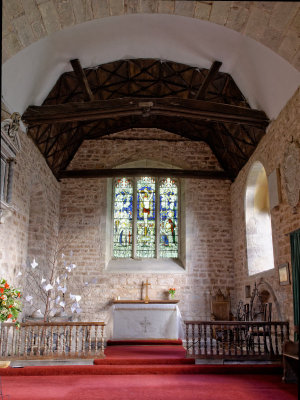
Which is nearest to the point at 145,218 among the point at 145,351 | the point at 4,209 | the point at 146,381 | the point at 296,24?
the point at 145,351

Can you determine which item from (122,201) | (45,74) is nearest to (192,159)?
(122,201)

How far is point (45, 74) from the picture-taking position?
23.4ft

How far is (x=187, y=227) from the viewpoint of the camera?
416 inches

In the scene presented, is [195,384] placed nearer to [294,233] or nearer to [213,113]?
[294,233]

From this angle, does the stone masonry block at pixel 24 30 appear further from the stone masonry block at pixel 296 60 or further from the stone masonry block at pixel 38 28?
the stone masonry block at pixel 296 60

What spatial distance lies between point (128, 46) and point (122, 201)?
4697mm

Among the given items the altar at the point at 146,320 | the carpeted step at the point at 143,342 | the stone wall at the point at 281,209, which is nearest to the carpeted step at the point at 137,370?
the stone wall at the point at 281,209

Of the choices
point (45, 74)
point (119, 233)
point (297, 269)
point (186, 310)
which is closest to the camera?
point (297, 269)

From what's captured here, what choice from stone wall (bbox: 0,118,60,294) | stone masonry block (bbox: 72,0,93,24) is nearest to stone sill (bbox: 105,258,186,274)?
stone wall (bbox: 0,118,60,294)

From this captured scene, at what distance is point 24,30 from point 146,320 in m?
6.67

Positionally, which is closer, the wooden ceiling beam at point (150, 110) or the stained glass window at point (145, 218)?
the wooden ceiling beam at point (150, 110)

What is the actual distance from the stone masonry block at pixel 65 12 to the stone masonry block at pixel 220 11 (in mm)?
1341

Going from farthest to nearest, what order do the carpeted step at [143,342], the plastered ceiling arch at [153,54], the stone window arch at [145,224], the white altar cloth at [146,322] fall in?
the stone window arch at [145,224] < the white altar cloth at [146,322] < the carpeted step at [143,342] < the plastered ceiling arch at [153,54]

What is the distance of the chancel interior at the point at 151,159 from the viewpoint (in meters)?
6.00
